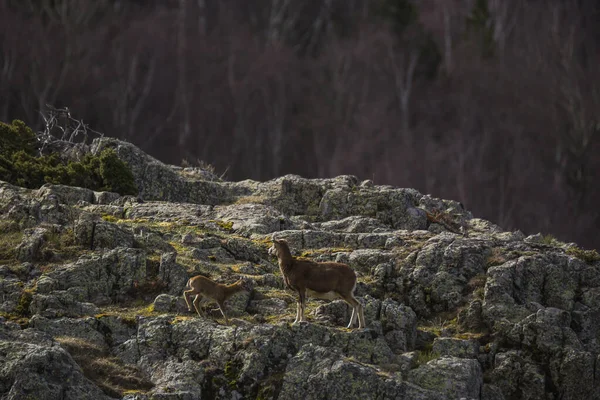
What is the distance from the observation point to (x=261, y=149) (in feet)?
338

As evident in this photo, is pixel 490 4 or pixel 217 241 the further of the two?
pixel 490 4

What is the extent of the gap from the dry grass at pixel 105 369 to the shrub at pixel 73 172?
9.65 meters

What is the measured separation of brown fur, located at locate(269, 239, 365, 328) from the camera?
85.7ft

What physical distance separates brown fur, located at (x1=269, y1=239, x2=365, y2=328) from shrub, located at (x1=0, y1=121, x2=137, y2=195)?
364 inches

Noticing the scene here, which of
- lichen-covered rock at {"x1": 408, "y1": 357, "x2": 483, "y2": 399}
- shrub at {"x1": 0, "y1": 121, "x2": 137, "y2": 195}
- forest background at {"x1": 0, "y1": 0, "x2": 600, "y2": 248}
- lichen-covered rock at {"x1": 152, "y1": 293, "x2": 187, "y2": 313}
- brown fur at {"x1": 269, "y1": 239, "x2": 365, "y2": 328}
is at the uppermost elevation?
brown fur at {"x1": 269, "y1": 239, "x2": 365, "y2": 328}

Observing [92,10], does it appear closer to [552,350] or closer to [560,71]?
[560,71]

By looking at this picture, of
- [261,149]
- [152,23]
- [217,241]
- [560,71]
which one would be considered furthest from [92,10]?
[217,241]

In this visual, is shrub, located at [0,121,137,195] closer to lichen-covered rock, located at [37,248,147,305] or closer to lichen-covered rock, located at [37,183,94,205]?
lichen-covered rock, located at [37,183,94,205]

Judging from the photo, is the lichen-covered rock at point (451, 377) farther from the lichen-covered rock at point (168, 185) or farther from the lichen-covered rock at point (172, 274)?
the lichen-covered rock at point (168, 185)

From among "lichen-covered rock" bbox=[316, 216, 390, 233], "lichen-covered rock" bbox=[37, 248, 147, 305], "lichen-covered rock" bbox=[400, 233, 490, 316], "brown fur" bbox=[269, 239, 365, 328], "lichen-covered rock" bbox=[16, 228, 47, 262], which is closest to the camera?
"brown fur" bbox=[269, 239, 365, 328]

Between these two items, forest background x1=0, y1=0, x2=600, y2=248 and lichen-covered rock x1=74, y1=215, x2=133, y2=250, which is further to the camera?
forest background x1=0, y1=0, x2=600, y2=248

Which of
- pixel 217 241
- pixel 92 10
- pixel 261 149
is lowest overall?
pixel 261 149

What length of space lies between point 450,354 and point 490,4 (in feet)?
346

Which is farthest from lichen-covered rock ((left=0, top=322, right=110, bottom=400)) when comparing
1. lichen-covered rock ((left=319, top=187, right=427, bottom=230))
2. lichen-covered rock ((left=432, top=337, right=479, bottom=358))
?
lichen-covered rock ((left=319, top=187, right=427, bottom=230))
